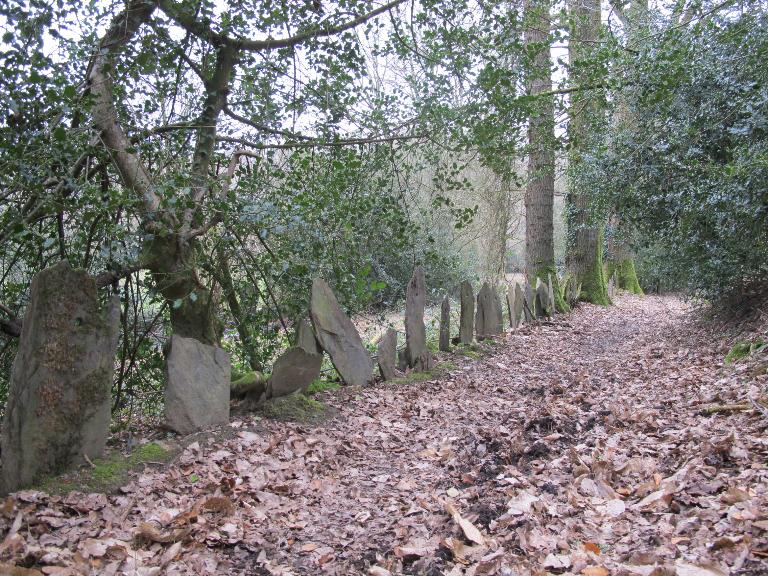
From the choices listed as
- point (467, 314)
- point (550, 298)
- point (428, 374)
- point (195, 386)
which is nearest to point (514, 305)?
point (550, 298)

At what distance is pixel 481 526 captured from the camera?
282cm

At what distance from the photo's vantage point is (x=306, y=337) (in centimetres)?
530

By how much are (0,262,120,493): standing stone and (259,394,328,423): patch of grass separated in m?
1.46

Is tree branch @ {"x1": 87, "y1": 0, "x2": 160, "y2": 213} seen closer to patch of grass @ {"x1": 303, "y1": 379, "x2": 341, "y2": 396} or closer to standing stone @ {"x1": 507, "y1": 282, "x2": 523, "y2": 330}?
patch of grass @ {"x1": 303, "y1": 379, "x2": 341, "y2": 396}

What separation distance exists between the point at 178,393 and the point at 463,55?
4.24 metres

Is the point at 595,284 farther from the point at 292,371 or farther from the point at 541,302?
the point at 292,371

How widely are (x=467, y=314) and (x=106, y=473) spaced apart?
5.32m

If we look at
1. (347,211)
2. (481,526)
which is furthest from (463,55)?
(481,526)

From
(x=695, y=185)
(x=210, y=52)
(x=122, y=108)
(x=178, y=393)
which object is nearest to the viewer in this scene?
(x=178, y=393)

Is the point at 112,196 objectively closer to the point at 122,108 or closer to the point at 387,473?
the point at 122,108

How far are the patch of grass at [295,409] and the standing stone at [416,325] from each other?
1.76 metres

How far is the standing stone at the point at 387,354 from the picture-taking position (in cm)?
618

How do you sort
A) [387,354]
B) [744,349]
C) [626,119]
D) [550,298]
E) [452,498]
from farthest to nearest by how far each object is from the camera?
[550,298] < [626,119] < [387,354] < [744,349] < [452,498]

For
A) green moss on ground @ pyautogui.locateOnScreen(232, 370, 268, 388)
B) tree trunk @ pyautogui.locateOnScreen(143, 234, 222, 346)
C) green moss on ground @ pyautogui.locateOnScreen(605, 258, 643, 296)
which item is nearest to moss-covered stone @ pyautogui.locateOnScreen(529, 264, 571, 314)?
green moss on ground @ pyautogui.locateOnScreen(605, 258, 643, 296)
